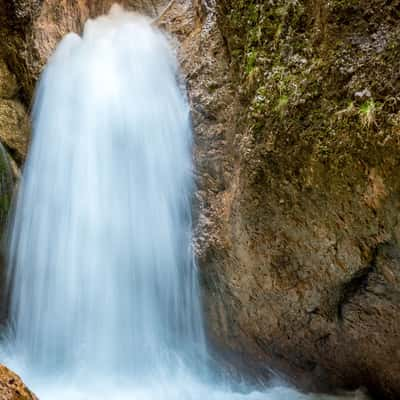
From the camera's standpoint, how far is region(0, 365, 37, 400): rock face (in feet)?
6.99

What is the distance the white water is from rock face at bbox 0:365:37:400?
7.60ft

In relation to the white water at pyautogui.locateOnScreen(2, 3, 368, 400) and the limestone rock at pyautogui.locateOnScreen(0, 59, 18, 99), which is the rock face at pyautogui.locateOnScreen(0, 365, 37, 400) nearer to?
the white water at pyautogui.locateOnScreen(2, 3, 368, 400)

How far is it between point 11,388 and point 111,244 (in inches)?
115

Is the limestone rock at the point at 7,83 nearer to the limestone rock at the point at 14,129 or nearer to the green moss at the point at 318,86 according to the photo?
the limestone rock at the point at 14,129

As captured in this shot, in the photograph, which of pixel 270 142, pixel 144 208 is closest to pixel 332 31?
A: pixel 270 142

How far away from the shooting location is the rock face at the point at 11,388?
2131 mm

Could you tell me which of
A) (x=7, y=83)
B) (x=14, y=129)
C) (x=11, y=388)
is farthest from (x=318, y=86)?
(x=7, y=83)

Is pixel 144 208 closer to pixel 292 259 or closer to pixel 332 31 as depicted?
pixel 292 259

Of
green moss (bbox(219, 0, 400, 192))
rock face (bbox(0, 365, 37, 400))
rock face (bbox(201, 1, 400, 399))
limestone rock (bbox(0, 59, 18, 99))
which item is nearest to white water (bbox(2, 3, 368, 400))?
rock face (bbox(201, 1, 400, 399))

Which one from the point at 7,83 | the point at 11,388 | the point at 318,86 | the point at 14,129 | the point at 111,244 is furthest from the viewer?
the point at 7,83

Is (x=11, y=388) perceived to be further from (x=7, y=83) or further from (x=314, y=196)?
(x=7, y=83)

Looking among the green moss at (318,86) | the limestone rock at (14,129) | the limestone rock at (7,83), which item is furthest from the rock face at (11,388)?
the limestone rock at (7,83)

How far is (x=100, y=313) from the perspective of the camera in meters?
5.04

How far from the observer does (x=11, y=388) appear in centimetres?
220
